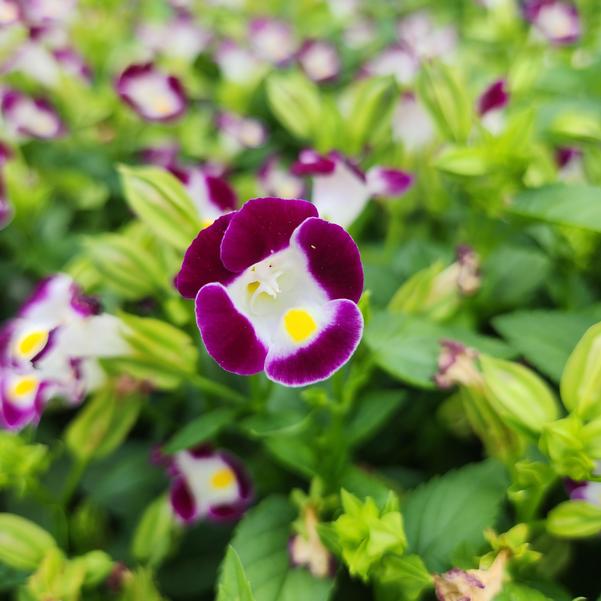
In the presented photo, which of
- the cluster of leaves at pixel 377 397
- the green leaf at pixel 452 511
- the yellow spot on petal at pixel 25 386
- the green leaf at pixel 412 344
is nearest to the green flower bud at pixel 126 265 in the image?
the cluster of leaves at pixel 377 397

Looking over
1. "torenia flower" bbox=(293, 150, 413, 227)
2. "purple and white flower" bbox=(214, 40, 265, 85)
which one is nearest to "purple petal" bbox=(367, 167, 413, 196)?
"torenia flower" bbox=(293, 150, 413, 227)

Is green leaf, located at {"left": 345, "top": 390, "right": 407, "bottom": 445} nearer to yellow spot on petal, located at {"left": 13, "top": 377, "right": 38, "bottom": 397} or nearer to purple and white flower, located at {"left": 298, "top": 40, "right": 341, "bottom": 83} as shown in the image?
yellow spot on petal, located at {"left": 13, "top": 377, "right": 38, "bottom": 397}

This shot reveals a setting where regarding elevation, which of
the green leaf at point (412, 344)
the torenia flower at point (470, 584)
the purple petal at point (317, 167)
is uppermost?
the purple petal at point (317, 167)

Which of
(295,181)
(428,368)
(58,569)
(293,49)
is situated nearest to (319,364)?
(428,368)

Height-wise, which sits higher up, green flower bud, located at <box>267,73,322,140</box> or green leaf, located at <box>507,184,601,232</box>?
green leaf, located at <box>507,184,601,232</box>

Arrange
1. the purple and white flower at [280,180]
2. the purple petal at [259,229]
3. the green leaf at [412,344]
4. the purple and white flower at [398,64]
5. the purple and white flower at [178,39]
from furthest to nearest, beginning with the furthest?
1. the purple and white flower at [178,39]
2. the purple and white flower at [398,64]
3. the purple and white flower at [280,180]
4. the green leaf at [412,344]
5. the purple petal at [259,229]

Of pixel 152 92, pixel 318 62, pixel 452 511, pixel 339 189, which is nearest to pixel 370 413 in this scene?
pixel 452 511

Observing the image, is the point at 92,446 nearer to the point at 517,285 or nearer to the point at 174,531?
the point at 174,531

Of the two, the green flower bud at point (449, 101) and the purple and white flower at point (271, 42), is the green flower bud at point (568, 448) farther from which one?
the purple and white flower at point (271, 42)

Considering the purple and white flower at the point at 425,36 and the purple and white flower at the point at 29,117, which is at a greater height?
the purple and white flower at the point at 29,117
